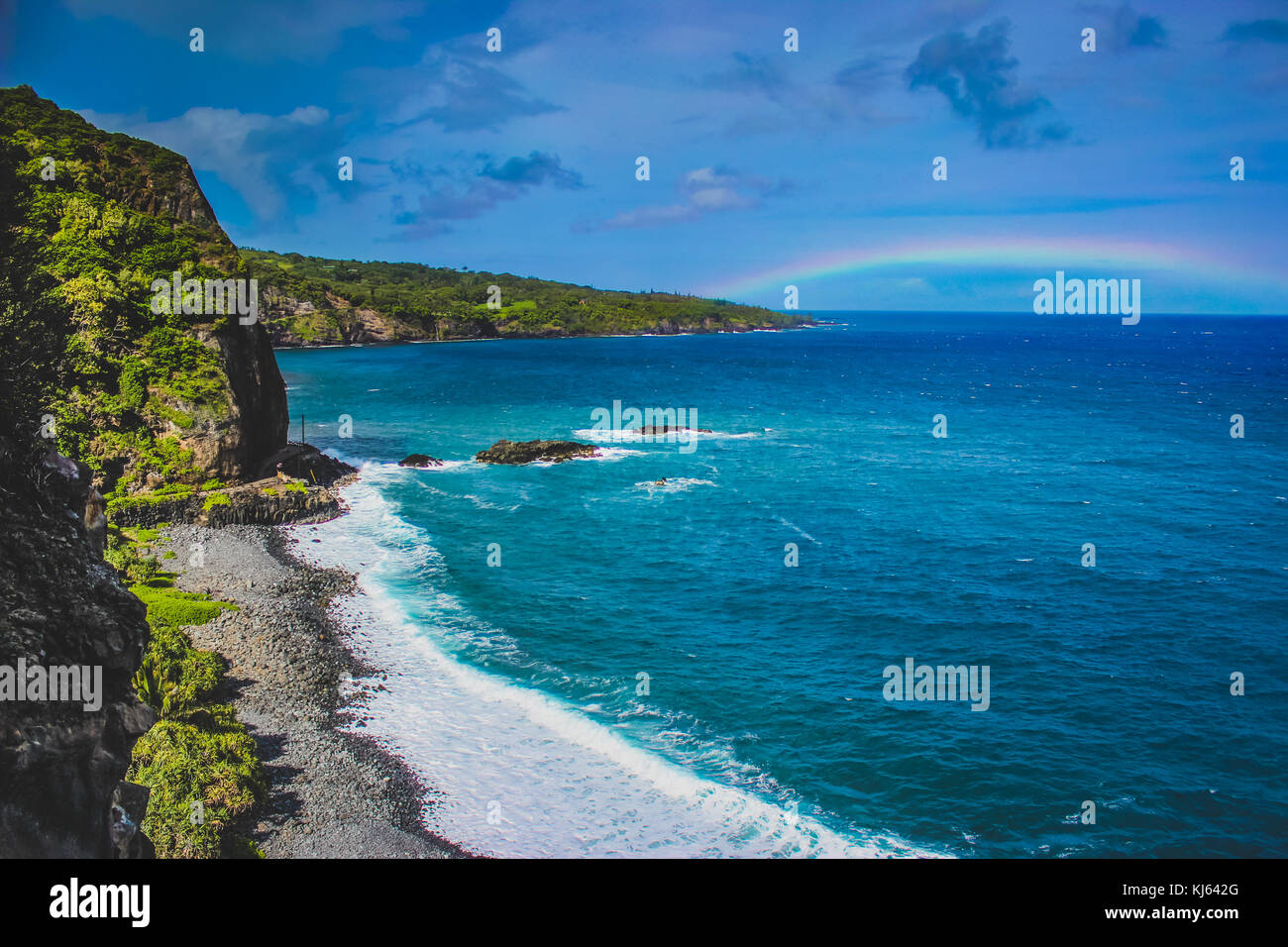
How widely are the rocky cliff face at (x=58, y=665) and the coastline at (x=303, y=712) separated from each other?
9.13 meters

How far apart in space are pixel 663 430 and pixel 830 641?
173ft

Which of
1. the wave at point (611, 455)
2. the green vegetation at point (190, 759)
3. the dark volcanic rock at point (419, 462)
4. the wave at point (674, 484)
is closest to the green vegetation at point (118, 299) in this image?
the dark volcanic rock at point (419, 462)

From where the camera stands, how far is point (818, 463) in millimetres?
66812

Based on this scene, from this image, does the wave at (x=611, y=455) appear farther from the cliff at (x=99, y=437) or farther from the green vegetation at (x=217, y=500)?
the green vegetation at (x=217, y=500)

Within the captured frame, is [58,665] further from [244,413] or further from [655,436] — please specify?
[655,436]

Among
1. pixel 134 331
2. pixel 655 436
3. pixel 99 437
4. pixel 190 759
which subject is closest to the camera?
pixel 190 759

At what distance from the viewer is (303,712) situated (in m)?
25.7

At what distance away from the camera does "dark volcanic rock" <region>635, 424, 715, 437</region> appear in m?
81.9

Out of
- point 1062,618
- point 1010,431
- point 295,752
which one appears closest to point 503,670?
point 295,752

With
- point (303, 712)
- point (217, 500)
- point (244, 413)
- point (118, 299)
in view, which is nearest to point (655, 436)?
point (244, 413)

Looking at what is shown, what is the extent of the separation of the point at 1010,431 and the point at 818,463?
29435mm

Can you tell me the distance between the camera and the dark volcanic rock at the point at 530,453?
220 ft

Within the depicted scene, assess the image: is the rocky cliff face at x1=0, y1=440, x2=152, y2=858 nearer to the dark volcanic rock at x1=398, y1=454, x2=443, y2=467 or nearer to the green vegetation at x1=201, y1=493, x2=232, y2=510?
the green vegetation at x1=201, y1=493, x2=232, y2=510
